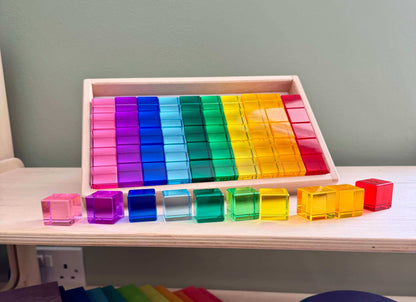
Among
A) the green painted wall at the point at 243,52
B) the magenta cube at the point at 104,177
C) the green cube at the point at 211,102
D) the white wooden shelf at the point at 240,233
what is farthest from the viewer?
the green painted wall at the point at 243,52

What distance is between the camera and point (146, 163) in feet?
1.86

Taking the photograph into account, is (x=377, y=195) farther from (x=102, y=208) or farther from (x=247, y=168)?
(x=102, y=208)

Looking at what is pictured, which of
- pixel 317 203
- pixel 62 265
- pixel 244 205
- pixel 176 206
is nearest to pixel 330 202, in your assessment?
pixel 317 203

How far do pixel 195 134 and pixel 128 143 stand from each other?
128mm

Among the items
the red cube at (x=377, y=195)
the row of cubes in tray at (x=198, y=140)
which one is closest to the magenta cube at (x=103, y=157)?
the row of cubes in tray at (x=198, y=140)

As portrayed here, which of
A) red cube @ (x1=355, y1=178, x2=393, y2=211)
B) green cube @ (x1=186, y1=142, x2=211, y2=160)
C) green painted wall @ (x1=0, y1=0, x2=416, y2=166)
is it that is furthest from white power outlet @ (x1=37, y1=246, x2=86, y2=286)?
red cube @ (x1=355, y1=178, x2=393, y2=211)

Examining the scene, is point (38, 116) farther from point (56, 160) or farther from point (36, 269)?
point (36, 269)

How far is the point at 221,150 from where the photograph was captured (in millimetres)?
592

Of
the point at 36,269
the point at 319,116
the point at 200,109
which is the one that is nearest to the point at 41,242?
the point at 200,109

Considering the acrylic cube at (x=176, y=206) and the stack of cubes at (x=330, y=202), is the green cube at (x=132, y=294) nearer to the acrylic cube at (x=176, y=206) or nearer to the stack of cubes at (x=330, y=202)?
the acrylic cube at (x=176, y=206)

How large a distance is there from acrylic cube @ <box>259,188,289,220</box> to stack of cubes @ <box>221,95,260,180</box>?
0.09 meters

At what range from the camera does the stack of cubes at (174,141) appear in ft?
1.84

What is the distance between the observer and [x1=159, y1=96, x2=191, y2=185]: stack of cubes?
560 millimetres

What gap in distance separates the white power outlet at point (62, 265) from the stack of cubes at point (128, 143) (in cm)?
56
